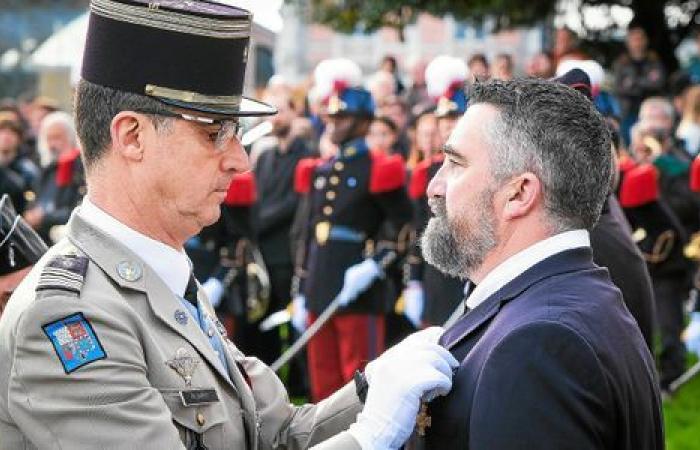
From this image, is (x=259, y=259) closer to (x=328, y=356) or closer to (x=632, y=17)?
(x=328, y=356)

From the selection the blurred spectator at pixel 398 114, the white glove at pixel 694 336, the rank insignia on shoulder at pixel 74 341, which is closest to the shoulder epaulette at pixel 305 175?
the blurred spectator at pixel 398 114

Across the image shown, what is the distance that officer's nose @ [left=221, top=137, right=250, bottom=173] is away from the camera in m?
3.03

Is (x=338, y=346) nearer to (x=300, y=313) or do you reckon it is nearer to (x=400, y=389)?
(x=300, y=313)

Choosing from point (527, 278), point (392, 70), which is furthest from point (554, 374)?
point (392, 70)

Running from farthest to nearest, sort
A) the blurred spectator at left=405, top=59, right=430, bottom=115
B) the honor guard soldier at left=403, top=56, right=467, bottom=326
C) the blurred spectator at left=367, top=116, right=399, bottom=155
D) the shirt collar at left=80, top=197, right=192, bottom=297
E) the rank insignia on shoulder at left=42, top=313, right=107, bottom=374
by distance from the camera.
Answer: the blurred spectator at left=405, top=59, right=430, bottom=115, the blurred spectator at left=367, top=116, right=399, bottom=155, the honor guard soldier at left=403, top=56, right=467, bottom=326, the shirt collar at left=80, top=197, right=192, bottom=297, the rank insignia on shoulder at left=42, top=313, right=107, bottom=374

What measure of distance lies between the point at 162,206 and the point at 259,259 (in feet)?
23.2

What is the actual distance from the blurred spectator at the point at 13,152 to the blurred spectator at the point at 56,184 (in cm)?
12

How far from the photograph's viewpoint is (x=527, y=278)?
2865 millimetres

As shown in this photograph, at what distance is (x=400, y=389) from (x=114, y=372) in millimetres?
560

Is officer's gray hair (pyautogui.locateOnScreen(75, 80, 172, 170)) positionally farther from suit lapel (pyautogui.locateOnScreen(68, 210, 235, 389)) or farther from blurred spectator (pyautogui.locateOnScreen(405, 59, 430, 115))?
blurred spectator (pyautogui.locateOnScreen(405, 59, 430, 115))

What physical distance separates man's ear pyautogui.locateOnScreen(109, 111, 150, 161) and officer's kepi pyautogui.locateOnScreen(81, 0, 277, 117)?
0.06m

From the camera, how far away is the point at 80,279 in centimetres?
284

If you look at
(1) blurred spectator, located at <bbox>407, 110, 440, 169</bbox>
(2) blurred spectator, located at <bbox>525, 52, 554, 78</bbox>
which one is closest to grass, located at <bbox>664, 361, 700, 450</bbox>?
(1) blurred spectator, located at <bbox>407, 110, 440, 169</bbox>

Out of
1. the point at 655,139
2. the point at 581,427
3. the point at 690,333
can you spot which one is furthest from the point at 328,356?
the point at 581,427
